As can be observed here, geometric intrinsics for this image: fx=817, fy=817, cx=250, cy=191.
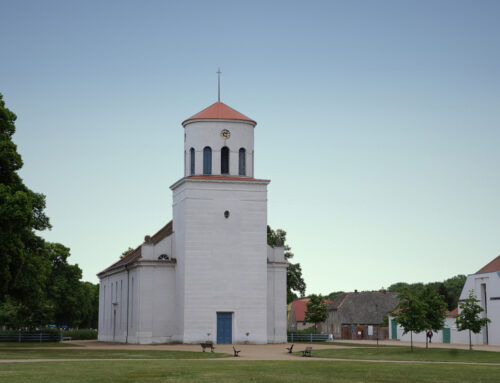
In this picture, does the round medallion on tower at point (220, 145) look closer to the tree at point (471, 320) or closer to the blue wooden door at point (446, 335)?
the tree at point (471, 320)

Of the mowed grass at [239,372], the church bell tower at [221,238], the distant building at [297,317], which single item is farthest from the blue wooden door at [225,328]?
the distant building at [297,317]

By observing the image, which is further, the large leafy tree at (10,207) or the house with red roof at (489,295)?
the house with red roof at (489,295)

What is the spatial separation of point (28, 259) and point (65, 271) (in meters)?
37.9

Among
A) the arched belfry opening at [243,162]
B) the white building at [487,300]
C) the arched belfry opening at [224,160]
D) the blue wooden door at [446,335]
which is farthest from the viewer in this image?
the blue wooden door at [446,335]

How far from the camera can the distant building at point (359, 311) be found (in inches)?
4040

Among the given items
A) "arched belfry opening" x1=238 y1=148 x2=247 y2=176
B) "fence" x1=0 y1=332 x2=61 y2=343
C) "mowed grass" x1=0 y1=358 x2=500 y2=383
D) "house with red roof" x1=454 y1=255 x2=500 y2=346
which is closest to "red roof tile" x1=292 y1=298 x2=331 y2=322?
"house with red roof" x1=454 y1=255 x2=500 y2=346

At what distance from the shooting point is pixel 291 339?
6862 centimetres

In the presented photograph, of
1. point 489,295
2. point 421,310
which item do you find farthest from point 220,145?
point 489,295

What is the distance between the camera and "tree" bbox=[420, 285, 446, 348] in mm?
49844

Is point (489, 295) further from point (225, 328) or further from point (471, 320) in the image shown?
point (225, 328)

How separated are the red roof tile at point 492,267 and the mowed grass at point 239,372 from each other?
127 ft

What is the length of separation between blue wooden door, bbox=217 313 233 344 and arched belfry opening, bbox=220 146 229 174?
35.2 feet

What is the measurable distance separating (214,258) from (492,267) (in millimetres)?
27005

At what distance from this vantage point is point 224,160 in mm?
61750
